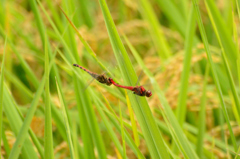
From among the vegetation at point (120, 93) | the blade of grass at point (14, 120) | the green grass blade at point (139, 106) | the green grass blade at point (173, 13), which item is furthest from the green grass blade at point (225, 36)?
the blade of grass at point (14, 120)

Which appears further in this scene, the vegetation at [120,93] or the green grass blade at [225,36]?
the green grass blade at [225,36]

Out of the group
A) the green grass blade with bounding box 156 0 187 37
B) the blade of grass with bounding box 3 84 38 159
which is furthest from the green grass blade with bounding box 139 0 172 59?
the blade of grass with bounding box 3 84 38 159

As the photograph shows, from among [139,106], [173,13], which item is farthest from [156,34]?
[139,106]

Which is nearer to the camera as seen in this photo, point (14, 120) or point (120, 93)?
point (14, 120)

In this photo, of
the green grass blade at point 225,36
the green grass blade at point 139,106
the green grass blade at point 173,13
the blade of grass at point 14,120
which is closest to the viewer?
the green grass blade at point 139,106

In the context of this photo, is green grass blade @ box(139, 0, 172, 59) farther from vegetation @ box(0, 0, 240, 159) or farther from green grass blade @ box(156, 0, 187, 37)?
green grass blade @ box(156, 0, 187, 37)

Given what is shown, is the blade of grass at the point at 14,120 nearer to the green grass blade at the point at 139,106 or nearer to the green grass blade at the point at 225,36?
the green grass blade at the point at 139,106

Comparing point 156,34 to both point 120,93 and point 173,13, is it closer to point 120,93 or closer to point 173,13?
point 173,13

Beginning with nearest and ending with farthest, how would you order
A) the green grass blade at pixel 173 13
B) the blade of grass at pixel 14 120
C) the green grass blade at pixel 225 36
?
the blade of grass at pixel 14 120 < the green grass blade at pixel 225 36 < the green grass blade at pixel 173 13

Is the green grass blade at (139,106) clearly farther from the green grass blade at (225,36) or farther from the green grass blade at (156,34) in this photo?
the green grass blade at (156,34)
